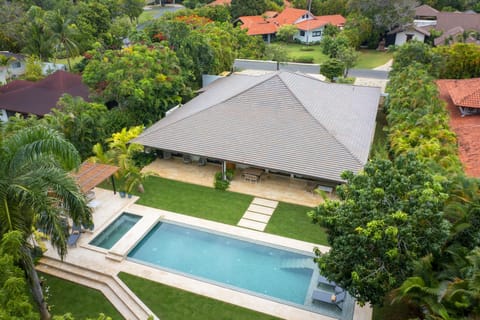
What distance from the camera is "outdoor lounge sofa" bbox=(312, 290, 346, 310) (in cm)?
1544

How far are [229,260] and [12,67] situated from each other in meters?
42.6

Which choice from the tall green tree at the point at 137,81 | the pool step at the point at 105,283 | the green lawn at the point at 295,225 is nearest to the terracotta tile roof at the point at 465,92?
the green lawn at the point at 295,225

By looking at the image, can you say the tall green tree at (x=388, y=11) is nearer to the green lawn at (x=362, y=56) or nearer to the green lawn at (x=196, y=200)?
the green lawn at (x=362, y=56)

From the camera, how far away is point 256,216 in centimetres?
2105

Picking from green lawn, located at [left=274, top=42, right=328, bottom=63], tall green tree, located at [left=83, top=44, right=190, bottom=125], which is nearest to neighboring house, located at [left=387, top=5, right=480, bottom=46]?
green lawn, located at [left=274, top=42, right=328, bottom=63]

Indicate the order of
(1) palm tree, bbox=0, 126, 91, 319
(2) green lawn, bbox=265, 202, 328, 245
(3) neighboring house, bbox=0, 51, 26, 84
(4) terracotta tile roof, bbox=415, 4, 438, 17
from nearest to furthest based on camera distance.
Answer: (1) palm tree, bbox=0, 126, 91, 319
(2) green lawn, bbox=265, 202, 328, 245
(3) neighboring house, bbox=0, 51, 26, 84
(4) terracotta tile roof, bbox=415, 4, 438, 17

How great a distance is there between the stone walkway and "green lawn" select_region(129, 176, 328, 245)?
0.27m

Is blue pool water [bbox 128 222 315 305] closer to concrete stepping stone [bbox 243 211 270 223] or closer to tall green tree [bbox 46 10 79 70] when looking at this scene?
concrete stepping stone [bbox 243 211 270 223]

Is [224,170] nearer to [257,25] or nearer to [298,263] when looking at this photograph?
[298,263]

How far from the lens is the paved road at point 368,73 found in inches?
1813

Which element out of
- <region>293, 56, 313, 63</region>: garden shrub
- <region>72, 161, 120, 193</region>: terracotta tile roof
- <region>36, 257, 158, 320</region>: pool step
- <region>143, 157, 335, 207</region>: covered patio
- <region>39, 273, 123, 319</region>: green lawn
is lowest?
<region>39, 273, 123, 319</region>: green lawn

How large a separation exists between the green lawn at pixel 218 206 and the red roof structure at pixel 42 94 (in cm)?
1319

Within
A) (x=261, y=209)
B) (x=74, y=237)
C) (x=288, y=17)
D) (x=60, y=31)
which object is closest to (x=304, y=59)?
(x=288, y=17)

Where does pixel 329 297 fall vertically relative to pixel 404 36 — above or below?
below
